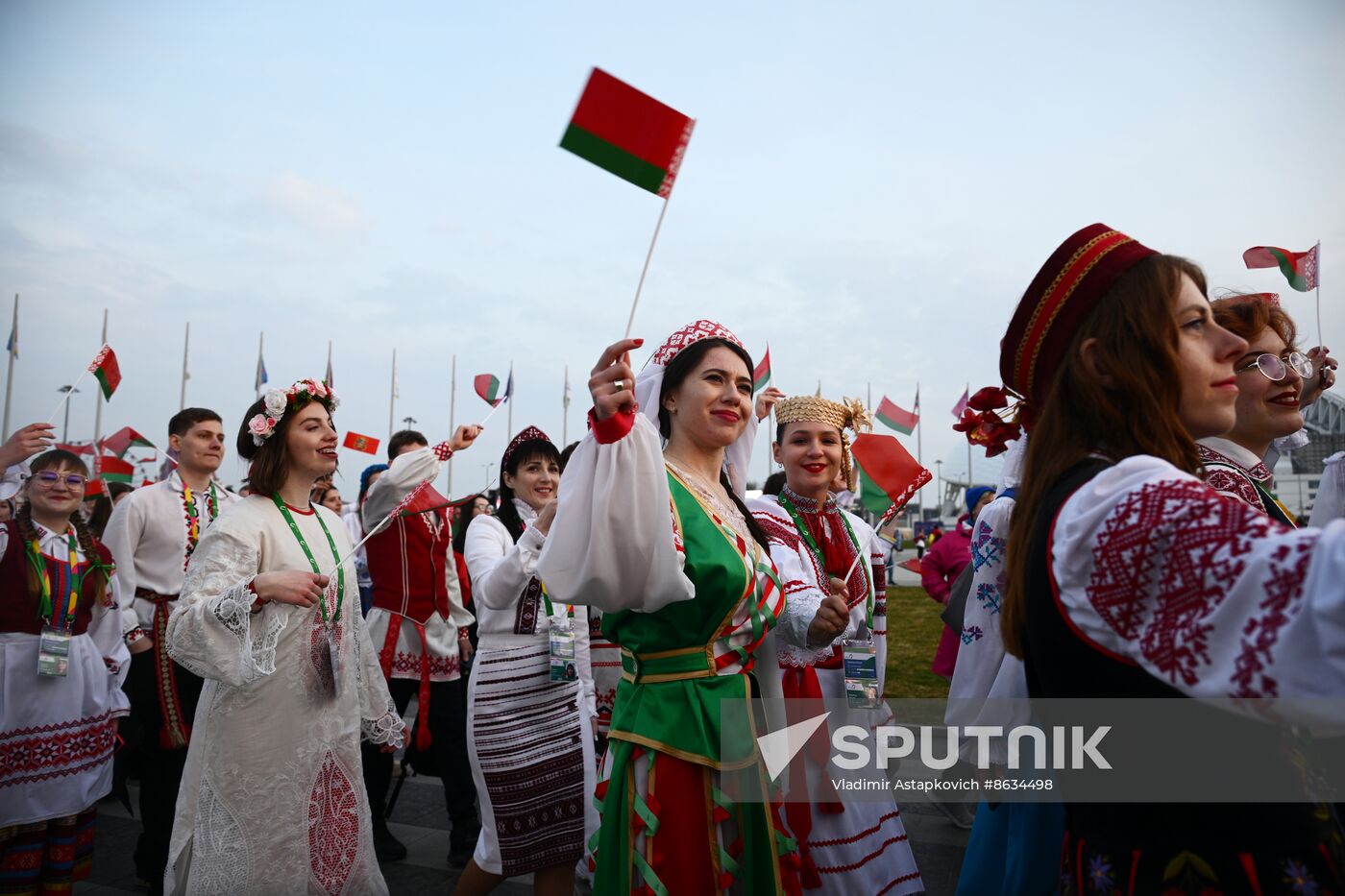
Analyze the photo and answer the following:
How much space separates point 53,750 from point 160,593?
1332 millimetres

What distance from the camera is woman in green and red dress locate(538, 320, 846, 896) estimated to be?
6.69ft

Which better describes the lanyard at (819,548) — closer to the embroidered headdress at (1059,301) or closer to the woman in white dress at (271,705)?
the woman in white dress at (271,705)

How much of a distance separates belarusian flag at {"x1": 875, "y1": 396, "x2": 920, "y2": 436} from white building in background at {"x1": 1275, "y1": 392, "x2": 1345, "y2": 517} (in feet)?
10.2

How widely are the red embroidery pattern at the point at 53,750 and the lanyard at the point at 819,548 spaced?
362 cm

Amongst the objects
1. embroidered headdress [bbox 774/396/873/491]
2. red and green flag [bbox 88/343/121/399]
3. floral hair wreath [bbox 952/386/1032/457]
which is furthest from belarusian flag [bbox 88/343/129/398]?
floral hair wreath [bbox 952/386/1032/457]

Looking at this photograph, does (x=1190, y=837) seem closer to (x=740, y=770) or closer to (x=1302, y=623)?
(x=1302, y=623)

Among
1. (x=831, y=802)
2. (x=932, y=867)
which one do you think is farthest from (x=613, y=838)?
(x=932, y=867)

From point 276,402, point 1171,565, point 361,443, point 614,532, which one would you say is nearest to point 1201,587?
point 1171,565

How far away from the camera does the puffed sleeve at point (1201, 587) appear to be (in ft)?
3.11

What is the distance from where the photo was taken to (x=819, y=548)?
413cm

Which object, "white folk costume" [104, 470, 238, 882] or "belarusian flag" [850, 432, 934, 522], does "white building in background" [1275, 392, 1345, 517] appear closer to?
"belarusian flag" [850, 432, 934, 522]

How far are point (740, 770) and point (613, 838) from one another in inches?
14.7

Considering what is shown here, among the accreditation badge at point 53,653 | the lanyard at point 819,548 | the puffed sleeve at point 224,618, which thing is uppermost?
the lanyard at point 819,548

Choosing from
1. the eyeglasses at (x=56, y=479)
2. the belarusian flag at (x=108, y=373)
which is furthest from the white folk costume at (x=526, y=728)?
the belarusian flag at (x=108, y=373)
